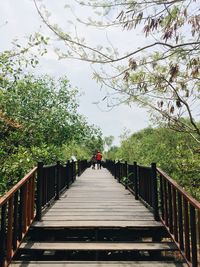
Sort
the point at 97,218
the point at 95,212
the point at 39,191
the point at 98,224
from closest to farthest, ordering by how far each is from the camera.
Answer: the point at 98,224 < the point at 39,191 < the point at 97,218 < the point at 95,212


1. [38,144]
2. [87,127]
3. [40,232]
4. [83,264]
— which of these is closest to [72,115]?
[87,127]

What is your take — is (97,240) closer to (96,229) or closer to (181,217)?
(96,229)

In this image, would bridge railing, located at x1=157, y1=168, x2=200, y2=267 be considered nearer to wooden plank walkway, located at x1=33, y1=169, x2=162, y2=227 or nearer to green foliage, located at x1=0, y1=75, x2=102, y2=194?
wooden plank walkway, located at x1=33, y1=169, x2=162, y2=227

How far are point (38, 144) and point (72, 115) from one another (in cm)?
399

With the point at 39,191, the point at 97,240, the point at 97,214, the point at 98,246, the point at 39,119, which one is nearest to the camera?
the point at 98,246

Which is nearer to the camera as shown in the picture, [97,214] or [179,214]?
[179,214]

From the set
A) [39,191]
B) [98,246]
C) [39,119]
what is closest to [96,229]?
[98,246]

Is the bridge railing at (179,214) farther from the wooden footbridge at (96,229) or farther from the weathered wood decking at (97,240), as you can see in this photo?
the weathered wood decking at (97,240)

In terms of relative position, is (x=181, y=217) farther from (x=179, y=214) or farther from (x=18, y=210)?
(x=18, y=210)

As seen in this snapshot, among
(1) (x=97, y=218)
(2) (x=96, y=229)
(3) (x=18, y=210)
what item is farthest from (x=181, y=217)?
(3) (x=18, y=210)

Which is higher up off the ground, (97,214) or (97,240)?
(97,214)

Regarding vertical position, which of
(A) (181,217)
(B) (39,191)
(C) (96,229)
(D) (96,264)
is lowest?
Result: (D) (96,264)

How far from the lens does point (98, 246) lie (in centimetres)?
468

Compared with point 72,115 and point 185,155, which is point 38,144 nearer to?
point 72,115
